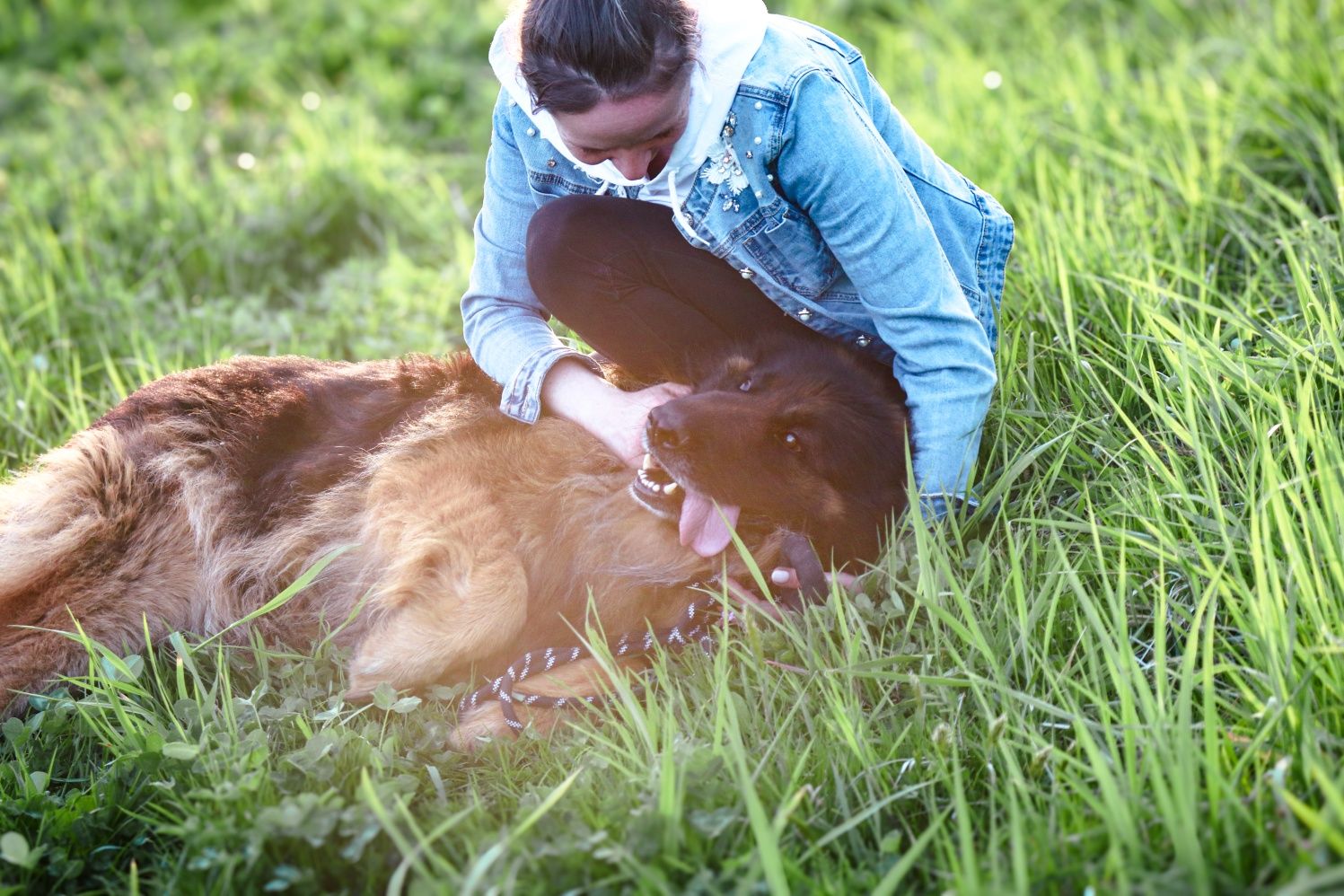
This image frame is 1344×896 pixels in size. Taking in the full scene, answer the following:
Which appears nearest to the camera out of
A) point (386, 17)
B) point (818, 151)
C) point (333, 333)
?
→ point (818, 151)

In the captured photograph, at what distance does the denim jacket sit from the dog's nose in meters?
0.43

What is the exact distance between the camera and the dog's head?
8.43ft

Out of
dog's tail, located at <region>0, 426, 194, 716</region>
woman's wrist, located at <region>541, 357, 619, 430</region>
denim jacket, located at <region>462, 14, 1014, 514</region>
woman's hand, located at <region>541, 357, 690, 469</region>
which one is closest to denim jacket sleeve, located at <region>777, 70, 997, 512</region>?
denim jacket, located at <region>462, 14, 1014, 514</region>

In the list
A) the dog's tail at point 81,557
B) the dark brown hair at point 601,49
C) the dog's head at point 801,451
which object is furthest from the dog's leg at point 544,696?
the dark brown hair at point 601,49

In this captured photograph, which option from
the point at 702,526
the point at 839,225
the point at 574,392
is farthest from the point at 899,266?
the point at 574,392

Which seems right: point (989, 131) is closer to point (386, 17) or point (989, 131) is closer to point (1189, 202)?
point (1189, 202)

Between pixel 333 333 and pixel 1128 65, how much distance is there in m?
4.23

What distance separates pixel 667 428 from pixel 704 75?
0.80 metres

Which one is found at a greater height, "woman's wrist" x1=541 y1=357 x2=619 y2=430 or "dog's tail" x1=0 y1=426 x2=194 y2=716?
"woman's wrist" x1=541 y1=357 x2=619 y2=430

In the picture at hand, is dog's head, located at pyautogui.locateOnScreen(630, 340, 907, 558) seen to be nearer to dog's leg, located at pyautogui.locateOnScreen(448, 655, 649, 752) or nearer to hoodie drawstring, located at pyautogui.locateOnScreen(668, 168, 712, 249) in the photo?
hoodie drawstring, located at pyautogui.locateOnScreen(668, 168, 712, 249)

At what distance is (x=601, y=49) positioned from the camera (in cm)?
218

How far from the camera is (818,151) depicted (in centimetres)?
248

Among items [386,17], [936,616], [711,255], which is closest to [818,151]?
[711,255]

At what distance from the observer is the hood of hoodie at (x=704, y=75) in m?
2.42
